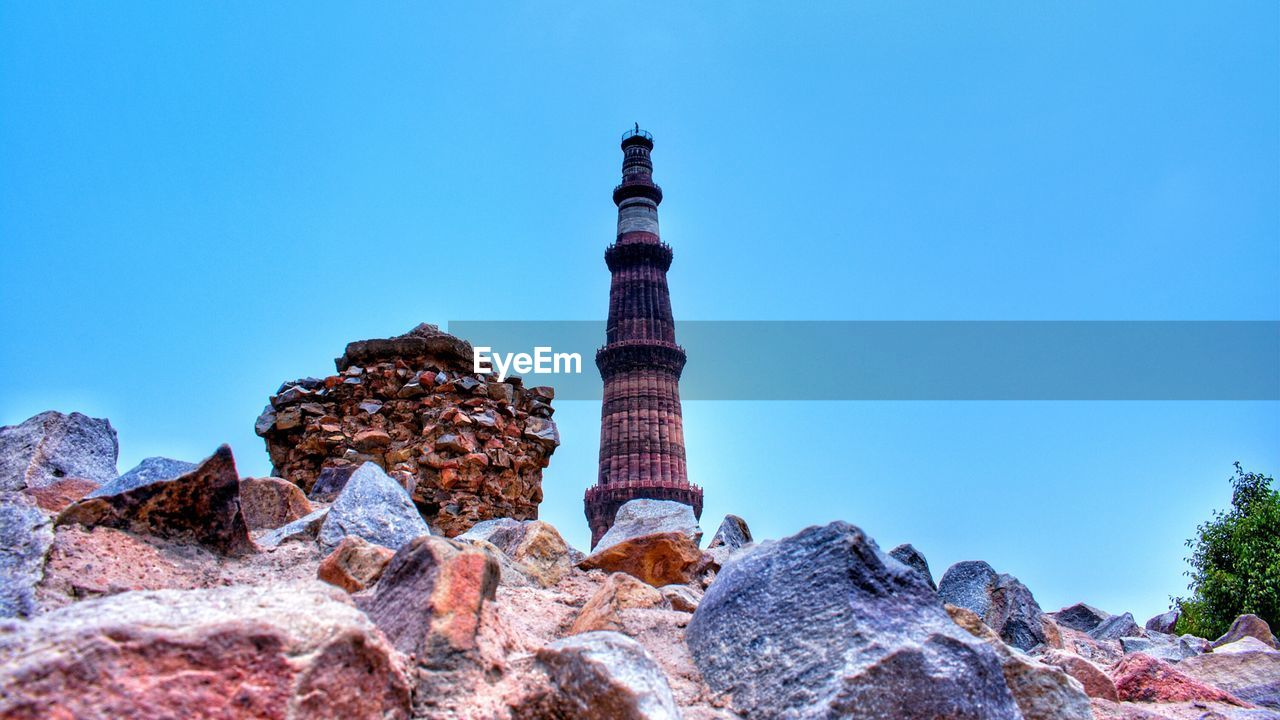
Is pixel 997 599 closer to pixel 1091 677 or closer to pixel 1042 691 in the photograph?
pixel 1091 677

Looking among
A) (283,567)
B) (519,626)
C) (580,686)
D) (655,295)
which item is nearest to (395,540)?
(283,567)

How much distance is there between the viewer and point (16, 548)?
1.49 metres

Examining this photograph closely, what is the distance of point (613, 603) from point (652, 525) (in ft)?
4.74

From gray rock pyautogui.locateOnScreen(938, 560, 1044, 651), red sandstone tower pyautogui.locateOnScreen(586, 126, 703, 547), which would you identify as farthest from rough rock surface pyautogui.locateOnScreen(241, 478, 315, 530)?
red sandstone tower pyautogui.locateOnScreen(586, 126, 703, 547)

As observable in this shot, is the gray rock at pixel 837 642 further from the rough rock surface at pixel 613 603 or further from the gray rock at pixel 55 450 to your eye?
the gray rock at pixel 55 450

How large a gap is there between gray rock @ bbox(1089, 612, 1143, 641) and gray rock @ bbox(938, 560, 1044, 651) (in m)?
1.34

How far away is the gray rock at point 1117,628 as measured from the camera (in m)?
4.53

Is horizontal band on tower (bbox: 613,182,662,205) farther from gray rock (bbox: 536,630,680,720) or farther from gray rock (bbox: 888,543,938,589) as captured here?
gray rock (bbox: 536,630,680,720)

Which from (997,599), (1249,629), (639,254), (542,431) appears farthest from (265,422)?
(639,254)

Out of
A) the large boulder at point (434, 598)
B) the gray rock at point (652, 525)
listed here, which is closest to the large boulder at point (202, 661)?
the large boulder at point (434, 598)

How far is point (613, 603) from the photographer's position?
1783 mm

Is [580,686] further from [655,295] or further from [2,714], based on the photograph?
[655,295]

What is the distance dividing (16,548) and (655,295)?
23.7 metres

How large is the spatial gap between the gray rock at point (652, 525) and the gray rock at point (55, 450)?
177 cm
